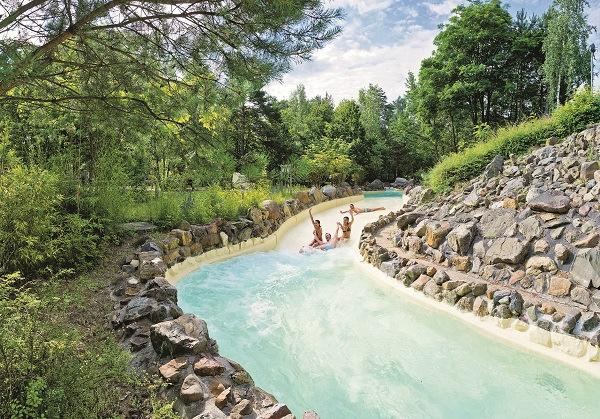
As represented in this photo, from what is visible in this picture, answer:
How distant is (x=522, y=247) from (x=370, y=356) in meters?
2.68

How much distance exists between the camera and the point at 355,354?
433cm

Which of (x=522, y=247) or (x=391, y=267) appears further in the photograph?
(x=391, y=267)

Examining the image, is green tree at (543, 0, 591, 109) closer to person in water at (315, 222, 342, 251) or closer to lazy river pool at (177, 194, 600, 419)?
person in water at (315, 222, 342, 251)

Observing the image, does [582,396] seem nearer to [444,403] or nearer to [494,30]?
[444,403]

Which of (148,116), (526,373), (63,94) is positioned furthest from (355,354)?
(63,94)

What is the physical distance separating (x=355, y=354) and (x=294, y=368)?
0.71 m

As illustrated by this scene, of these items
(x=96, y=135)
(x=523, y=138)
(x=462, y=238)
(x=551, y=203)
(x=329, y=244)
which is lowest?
(x=329, y=244)

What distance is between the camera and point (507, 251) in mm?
5398

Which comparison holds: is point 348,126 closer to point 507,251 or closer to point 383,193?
point 383,193

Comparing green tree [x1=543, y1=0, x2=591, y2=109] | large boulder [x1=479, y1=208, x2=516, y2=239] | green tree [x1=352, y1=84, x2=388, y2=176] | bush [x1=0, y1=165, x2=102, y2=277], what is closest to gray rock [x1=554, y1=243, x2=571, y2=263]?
large boulder [x1=479, y1=208, x2=516, y2=239]

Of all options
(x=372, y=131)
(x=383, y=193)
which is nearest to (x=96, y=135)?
(x=383, y=193)

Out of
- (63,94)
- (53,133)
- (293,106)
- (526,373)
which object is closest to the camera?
(63,94)

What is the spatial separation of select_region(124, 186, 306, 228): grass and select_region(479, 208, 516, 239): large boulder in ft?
17.1

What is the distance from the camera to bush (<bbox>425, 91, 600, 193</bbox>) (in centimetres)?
827
